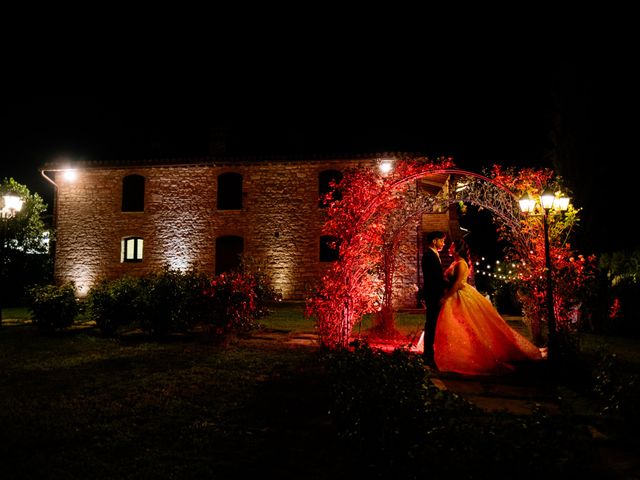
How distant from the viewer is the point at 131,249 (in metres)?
18.4

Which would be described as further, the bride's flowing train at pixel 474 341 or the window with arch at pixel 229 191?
the window with arch at pixel 229 191

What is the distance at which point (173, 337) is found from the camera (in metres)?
8.89

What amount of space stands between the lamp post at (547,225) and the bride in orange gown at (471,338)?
376mm

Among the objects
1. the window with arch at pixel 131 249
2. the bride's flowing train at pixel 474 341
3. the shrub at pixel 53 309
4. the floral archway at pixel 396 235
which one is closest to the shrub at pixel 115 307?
the shrub at pixel 53 309

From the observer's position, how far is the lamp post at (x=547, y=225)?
6704 mm

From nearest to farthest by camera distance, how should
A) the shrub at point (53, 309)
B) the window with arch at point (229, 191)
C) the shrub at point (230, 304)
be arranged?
the shrub at point (230, 304)
the shrub at point (53, 309)
the window with arch at point (229, 191)

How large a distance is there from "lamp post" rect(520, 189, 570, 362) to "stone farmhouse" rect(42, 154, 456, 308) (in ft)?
30.0

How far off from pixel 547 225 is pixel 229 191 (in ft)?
42.7

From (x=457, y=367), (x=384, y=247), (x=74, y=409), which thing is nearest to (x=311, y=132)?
(x=384, y=247)

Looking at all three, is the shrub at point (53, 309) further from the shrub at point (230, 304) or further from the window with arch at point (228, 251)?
the window with arch at point (228, 251)

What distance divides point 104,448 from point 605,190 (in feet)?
84.9

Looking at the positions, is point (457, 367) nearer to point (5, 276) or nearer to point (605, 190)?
point (5, 276)

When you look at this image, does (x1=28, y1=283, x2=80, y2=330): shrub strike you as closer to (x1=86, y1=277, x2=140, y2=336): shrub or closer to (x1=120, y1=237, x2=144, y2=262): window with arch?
(x1=86, y1=277, x2=140, y2=336): shrub

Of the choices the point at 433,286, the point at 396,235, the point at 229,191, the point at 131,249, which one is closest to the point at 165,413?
the point at 433,286
